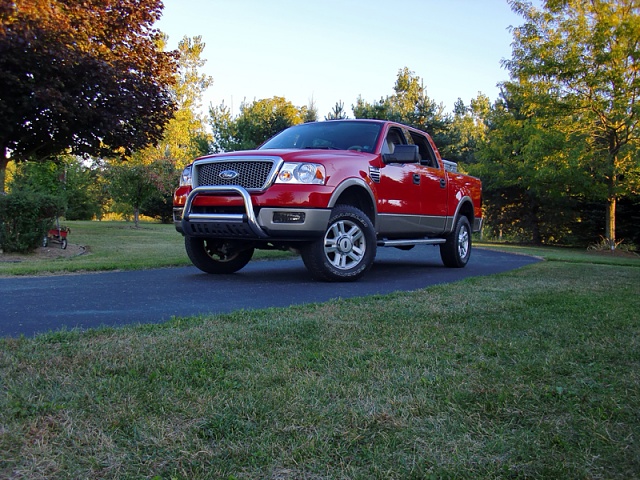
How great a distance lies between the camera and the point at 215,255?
8.31 m

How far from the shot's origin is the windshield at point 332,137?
26.1 ft

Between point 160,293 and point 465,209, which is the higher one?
point 465,209

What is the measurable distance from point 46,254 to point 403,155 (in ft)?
27.4

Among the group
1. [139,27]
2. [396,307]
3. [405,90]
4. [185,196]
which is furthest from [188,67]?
[396,307]

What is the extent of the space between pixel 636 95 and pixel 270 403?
21.1 metres

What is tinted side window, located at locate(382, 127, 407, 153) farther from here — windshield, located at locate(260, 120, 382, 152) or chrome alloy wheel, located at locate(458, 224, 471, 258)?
chrome alloy wheel, located at locate(458, 224, 471, 258)

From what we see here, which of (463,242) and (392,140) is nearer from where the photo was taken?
(392,140)

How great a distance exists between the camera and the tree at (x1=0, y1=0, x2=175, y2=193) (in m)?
12.8

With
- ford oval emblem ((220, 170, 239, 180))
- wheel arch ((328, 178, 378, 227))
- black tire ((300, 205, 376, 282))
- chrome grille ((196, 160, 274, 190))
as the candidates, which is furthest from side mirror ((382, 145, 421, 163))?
ford oval emblem ((220, 170, 239, 180))

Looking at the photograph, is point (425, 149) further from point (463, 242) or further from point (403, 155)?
point (403, 155)

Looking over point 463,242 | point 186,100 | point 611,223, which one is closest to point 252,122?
point 186,100

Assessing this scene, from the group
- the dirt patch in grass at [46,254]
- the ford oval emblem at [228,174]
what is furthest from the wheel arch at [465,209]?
the dirt patch in grass at [46,254]

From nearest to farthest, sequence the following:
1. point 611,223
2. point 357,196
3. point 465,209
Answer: point 357,196 → point 465,209 → point 611,223

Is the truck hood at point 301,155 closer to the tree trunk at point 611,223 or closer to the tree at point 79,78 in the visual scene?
the tree at point 79,78
